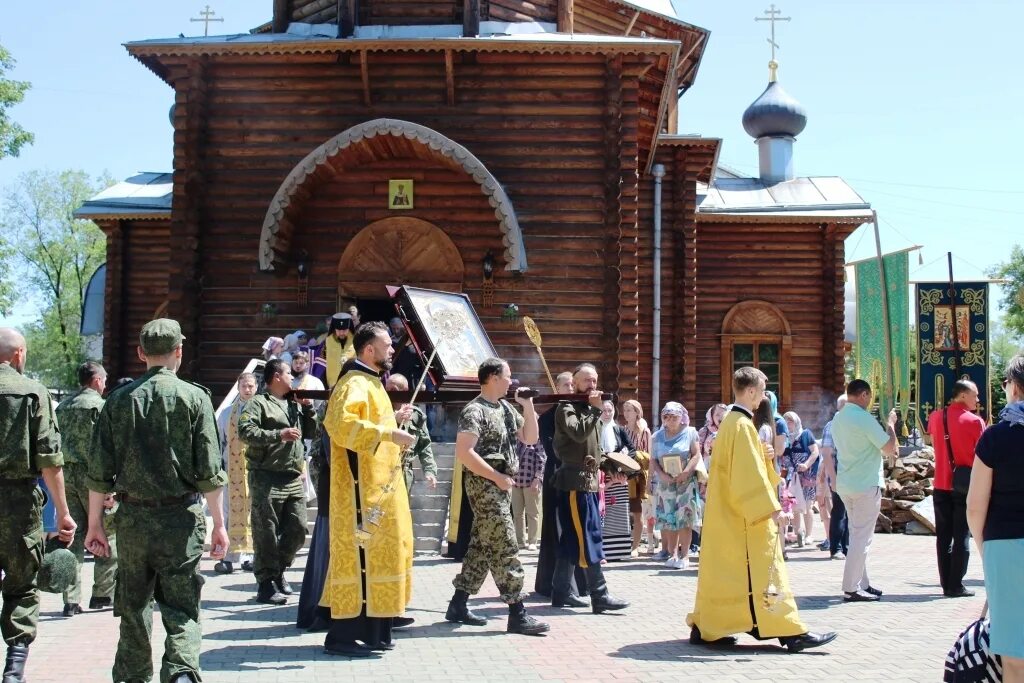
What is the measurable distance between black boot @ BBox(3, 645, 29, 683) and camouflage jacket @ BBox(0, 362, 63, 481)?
900 millimetres

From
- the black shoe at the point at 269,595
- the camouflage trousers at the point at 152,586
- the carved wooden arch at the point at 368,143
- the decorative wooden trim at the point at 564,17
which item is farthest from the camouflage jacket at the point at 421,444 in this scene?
the decorative wooden trim at the point at 564,17

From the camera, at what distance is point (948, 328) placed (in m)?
14.7

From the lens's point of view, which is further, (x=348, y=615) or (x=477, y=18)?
(x=477, y=18)

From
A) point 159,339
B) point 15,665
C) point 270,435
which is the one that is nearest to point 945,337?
point 270,435

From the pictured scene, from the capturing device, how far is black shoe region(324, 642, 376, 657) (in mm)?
6500

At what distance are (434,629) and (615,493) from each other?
377cm

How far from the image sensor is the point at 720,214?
22.6 meters

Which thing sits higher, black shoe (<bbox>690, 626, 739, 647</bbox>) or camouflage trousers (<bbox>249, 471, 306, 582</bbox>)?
camouflage trousers (<bbox>249, 471, 306, 582</bbox>)

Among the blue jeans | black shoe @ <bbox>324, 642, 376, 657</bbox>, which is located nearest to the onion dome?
the blue jeans

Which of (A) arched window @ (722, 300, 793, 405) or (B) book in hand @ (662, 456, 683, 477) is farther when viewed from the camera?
(A) arched window @ (722, 300, 793, 405)

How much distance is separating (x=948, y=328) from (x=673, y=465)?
5445 mm

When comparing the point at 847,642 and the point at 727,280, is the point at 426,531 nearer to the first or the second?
the point at 847,642

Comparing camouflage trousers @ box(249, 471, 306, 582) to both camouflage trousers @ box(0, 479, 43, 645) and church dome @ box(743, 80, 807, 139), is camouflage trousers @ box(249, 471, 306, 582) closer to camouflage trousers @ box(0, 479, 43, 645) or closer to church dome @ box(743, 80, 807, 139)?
camouflage trousers @ box(0, 479, 43, 645)

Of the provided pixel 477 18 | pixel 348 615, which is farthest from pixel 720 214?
pixel 348 615
